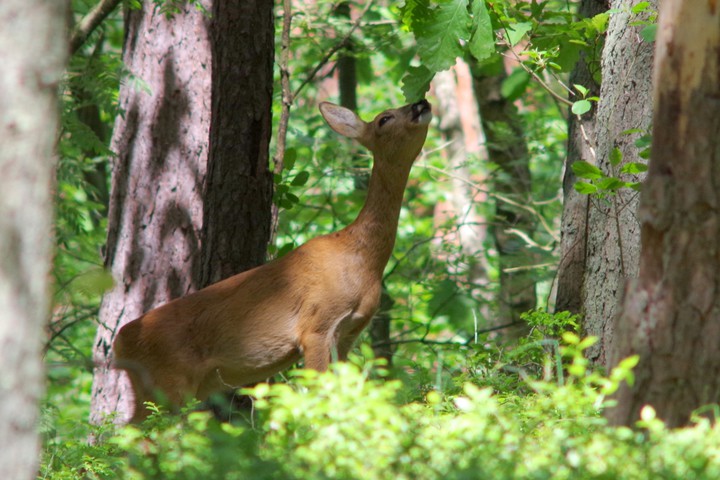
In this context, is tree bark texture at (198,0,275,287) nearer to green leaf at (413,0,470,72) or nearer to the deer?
the deer

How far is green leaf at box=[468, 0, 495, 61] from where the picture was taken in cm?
561

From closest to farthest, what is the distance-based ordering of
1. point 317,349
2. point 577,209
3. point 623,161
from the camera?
1. point 623,161
2. point 317,349
3. point 577,209

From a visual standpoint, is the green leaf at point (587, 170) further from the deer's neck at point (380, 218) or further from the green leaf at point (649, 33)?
the deer's neck at point (380, 218)

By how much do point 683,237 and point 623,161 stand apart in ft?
6.94

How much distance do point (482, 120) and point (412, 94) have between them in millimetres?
4978

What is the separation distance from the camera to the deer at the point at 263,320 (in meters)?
5.86

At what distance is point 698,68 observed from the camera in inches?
136

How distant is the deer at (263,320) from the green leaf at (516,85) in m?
3.92

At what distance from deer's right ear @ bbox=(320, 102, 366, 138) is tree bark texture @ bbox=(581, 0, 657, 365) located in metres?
1.66

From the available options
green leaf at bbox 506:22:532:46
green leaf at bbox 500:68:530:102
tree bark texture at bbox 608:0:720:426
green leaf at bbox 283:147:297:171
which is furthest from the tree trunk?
green leaf at bbox 500:68:530:102

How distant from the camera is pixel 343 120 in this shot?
6629mm

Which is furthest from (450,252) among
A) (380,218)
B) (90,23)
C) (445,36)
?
(90,23)

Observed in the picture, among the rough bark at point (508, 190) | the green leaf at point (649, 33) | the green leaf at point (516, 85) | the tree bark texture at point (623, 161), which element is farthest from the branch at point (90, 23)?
the green leaf at point (516, 85)

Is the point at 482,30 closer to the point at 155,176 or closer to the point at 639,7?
the point at 639,7
